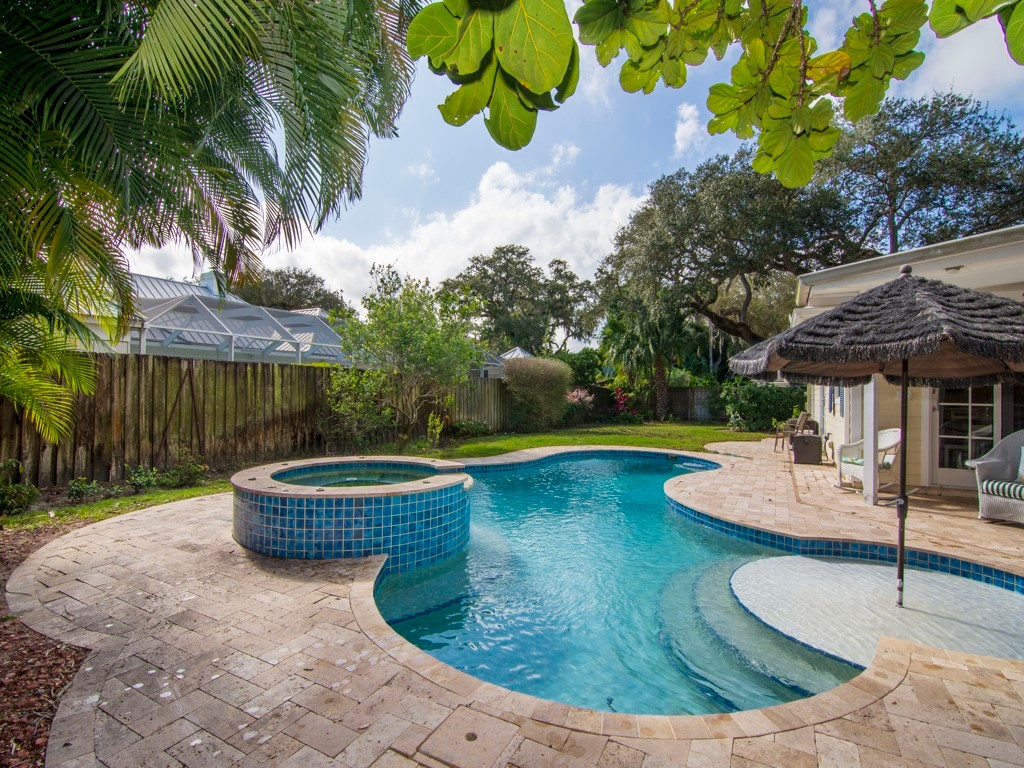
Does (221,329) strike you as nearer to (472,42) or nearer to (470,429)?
(470,429)

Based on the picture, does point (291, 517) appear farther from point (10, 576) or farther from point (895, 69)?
point (895, 69)

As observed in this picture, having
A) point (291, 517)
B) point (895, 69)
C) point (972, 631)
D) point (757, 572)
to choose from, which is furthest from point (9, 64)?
point (972, 631)

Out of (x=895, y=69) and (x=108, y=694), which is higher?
(x=895, y=69)

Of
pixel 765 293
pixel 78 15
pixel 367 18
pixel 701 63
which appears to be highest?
pixel 765 293

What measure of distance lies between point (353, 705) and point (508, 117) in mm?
2532

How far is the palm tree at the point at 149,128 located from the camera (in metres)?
2.90

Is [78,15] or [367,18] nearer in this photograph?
[78,15]

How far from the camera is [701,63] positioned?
1.34 metres

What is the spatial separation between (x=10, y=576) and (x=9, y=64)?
12.1 ft

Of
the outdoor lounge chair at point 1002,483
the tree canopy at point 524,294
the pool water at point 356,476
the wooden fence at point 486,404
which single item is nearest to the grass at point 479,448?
the wooden fence at point 486,404

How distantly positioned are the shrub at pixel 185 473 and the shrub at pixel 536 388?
9399mm

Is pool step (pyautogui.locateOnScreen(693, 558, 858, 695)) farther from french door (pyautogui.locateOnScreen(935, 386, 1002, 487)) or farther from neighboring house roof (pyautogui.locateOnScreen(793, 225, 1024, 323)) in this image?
french door (pyautogui.locateOnScreen(935, 386, 1002, 487))

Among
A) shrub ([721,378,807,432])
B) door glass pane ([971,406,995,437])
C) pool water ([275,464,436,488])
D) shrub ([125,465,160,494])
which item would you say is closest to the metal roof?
shrub ([125,465,160,494])

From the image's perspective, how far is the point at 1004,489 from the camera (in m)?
5.38
